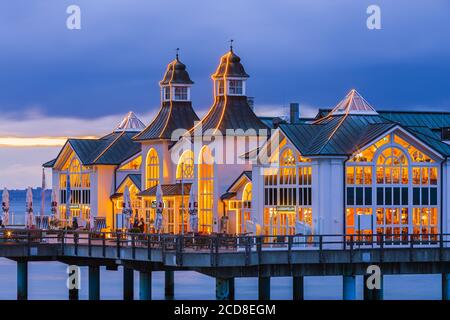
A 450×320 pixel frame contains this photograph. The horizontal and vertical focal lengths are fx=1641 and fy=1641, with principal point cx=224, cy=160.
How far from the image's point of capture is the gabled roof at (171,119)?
97625 mm

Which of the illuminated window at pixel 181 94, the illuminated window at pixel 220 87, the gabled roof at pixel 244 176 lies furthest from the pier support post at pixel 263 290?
the illuminated window at pixel 181 94

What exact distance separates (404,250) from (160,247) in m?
9.87

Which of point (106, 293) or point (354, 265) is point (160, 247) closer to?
point (354, 265)

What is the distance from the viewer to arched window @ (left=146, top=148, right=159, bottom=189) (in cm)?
9731

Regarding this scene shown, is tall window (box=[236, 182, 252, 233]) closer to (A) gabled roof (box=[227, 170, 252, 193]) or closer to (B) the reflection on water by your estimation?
(A) gabled roof (box=[227, 170, 252, 193])

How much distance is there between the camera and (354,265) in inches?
2591

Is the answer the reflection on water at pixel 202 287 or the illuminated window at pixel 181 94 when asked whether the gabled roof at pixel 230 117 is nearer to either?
the illuminated window at pixel 181 94

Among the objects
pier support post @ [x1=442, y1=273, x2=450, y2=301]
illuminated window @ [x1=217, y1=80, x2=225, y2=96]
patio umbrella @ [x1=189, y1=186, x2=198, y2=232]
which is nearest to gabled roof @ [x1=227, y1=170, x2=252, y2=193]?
patio umbrella @ [x1=189, y1=186, x2=198, y2=232]

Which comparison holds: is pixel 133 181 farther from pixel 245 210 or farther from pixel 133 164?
pixel 245 210

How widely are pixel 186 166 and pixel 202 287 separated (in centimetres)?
1188

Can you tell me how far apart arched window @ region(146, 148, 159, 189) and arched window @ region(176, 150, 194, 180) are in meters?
3.64

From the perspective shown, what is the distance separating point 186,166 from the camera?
305 feet

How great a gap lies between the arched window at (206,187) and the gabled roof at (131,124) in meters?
19.1
